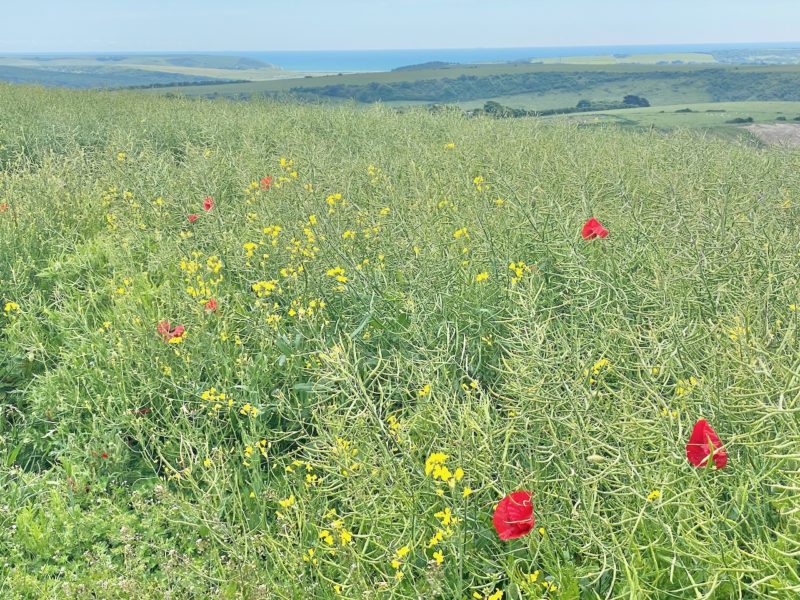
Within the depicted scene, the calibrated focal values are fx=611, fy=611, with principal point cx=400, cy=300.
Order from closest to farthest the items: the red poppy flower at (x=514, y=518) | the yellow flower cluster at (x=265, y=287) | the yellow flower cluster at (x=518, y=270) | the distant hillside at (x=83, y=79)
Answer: the red poppy flower at (x=514, y=518), the yellow flower cluster at (x=518, y=270), the yellow flower cluster at (x=265, y=287), the distant hillside at (x=83, y=79)

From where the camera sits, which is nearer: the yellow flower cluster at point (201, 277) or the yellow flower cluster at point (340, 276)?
the yellow flower cluster at point (340, 276)

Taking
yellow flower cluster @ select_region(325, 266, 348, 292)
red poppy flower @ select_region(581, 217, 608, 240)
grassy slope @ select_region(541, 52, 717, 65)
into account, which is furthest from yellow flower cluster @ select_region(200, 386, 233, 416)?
grassy slope @ select_region(541, 52, 717, 65)

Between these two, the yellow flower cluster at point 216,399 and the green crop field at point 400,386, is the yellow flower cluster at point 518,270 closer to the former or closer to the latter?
the green crop field at point 400,386

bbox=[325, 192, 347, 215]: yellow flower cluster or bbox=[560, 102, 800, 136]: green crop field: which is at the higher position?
bbox=[560, 102, 800, 136]: green crop field

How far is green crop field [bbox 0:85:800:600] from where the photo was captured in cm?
171

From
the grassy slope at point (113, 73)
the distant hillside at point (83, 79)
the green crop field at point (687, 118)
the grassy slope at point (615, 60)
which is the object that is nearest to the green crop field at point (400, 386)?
the green crop field at point (687, 118)

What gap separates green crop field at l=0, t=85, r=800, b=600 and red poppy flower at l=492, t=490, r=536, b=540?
0.7 inches

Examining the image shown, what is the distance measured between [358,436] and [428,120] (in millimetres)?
7601

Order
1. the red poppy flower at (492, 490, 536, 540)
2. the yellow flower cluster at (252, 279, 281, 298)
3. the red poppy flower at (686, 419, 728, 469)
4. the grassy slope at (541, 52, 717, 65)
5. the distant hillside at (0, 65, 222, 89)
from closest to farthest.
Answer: the red poppy flower at (686, 419, 728, 469) → the red poppy flower at (492, 490, 536, 540) → the yellow flower cluster at (252, 279, 281, 298) → the distant hillside at (0, 65, 222, 89) → the grassy slope at (541, 52, 717, 65)

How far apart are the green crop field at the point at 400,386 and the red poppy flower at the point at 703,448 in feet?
0.22

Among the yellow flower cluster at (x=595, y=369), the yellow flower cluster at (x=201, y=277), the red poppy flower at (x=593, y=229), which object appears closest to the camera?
the yellow flower cluster at (x=595, y=369)

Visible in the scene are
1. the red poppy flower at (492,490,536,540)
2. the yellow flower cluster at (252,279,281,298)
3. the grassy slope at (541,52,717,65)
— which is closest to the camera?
the red poppy flower at (492,490,536,540)

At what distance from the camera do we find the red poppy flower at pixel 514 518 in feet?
5.30

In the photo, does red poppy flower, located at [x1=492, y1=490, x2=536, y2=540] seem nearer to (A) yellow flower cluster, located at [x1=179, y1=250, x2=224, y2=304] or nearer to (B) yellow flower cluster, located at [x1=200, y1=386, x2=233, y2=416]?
(B) yellow flower cluster, located at [x1=200, y1=386, x2=233, y2=416]
